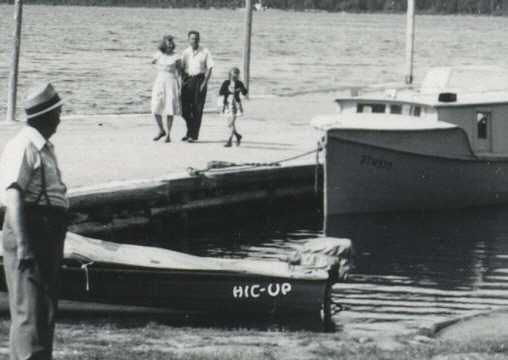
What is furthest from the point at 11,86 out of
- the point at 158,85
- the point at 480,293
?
the point at 480,293

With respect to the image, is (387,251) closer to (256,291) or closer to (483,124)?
(483,124)

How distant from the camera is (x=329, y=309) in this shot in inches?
591

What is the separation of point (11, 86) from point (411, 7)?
16.5m

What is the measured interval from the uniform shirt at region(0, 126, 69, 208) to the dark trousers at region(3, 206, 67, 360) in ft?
0.35

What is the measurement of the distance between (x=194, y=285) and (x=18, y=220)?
503 cm

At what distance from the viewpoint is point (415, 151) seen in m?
24.9

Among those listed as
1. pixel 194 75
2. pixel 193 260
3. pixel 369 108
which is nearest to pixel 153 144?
pixel 194 75

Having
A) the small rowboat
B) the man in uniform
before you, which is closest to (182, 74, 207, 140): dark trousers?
the small rowboat

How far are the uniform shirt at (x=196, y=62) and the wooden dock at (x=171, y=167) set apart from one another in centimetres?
132

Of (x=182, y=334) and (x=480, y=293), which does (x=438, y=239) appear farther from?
(x=182, y=334)

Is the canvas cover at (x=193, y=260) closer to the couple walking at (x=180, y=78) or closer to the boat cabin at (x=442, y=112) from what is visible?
the boat cabin at (x=442, y=112)

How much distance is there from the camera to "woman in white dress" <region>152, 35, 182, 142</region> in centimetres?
2527

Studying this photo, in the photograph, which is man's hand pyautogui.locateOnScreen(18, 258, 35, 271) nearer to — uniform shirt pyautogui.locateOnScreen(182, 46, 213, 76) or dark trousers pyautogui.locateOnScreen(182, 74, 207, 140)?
uniform shirt pyautogui.locateOnScreen(182, 46, 213, 76)

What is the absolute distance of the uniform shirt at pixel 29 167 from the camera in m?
9.72
